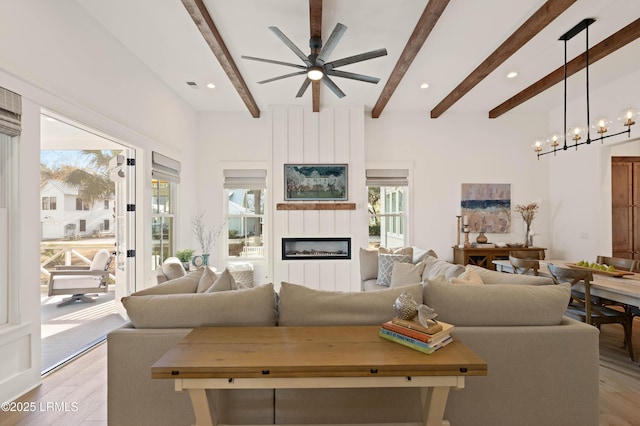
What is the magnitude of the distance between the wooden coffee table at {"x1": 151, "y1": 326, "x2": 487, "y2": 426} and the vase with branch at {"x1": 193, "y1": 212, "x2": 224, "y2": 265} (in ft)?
13.8

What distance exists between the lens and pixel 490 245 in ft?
18.1

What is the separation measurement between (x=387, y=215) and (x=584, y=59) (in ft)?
11.0

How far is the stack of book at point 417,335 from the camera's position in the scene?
1.43 meters

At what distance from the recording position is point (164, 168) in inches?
176

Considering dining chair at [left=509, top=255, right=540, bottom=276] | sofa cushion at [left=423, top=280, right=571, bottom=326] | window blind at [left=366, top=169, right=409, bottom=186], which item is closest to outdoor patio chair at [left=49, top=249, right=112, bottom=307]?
window blind at [left=366, top=169, right=409, bottom=186]

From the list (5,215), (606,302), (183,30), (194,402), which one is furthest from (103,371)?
(606,302)

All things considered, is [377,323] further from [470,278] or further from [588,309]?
[588,309]

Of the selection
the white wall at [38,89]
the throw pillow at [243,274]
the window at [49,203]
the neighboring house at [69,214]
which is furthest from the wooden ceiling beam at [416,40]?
the window at [49,203]

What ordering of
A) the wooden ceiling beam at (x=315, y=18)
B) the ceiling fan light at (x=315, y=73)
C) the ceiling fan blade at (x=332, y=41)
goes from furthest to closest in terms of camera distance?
1. the ceiling fan light at (x=315, y=73)
2. the wooden ceiling beam at (x=315, y=18)
3. the ceiling fan blade at (x=332, y=41)

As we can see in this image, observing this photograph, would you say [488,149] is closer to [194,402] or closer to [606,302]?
[606,302]

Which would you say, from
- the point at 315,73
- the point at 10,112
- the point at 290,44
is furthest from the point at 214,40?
the point at 10,112

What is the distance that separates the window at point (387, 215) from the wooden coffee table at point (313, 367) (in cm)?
446

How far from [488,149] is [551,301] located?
4.59 metres

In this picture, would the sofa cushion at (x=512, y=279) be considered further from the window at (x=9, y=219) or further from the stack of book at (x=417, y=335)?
A: the window at (x=9, y=219)
